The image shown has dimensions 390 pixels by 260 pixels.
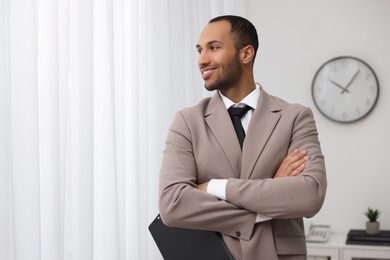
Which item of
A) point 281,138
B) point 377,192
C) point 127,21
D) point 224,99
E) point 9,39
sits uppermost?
point 127,21

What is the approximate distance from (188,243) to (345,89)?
279 cm

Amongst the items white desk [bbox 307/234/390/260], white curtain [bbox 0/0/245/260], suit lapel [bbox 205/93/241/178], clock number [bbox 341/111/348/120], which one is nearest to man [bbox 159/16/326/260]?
suit lapel [bbox 205/93/241/178]

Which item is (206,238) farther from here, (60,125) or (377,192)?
(377,192)

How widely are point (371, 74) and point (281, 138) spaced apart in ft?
8.47

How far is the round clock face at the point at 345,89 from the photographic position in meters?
4.06

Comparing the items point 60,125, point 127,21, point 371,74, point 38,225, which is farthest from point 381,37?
point 38,225

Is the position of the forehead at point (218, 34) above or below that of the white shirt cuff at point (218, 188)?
above

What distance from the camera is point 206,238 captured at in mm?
1658

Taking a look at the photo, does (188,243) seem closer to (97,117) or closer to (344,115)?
(97,117)

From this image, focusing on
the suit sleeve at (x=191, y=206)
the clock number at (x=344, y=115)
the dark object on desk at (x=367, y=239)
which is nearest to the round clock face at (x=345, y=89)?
the clock number at (x=344, y=115)

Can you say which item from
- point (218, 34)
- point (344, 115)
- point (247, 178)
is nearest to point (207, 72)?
point (218, 34)

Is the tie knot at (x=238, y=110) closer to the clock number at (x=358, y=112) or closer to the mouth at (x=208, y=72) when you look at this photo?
the mouth at (x=208, y=72)

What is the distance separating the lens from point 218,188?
5.47ft

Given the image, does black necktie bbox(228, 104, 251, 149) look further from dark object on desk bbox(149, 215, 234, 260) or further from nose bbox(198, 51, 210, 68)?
dark object on desk bbox(149, 215, 234, 260)
